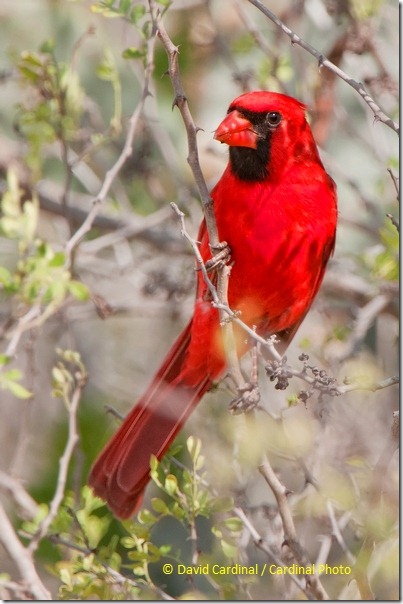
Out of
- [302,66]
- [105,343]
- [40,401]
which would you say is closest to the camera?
[302,66]

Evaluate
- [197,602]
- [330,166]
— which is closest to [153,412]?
[197,602]

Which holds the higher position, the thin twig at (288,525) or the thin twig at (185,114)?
the thin twig at (185,114)

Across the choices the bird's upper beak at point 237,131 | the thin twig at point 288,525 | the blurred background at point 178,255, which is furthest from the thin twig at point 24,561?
the bird's upper beak at point 237,131

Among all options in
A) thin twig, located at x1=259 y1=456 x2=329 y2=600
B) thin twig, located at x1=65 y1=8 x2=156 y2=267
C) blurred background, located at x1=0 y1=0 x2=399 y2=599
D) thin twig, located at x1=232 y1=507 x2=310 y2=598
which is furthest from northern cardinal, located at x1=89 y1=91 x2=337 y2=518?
thin twig, located at x1=259 y1=456 x2=329 y2=600

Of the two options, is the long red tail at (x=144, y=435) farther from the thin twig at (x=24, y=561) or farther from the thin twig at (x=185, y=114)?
the thin twig at (x=185, y=114)

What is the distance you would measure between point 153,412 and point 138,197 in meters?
1.29

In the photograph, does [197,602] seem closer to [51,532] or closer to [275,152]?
[51,532]

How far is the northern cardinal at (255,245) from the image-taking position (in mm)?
2254

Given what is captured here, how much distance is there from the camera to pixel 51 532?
81.0 inches

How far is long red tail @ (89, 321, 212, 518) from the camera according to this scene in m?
2.36

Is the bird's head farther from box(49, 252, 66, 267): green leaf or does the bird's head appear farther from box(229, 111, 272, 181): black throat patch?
box(49, 252, 66, 267): green leaf

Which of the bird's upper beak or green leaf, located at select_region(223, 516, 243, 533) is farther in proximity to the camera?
the bird's upper beak

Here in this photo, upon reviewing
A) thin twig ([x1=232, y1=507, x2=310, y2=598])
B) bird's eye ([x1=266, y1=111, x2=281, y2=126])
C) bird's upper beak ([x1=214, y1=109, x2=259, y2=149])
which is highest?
bird's eye ([x1=266, y1=111, x2=281, y2=126])

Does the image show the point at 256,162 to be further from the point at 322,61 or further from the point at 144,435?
the point at 144,435
